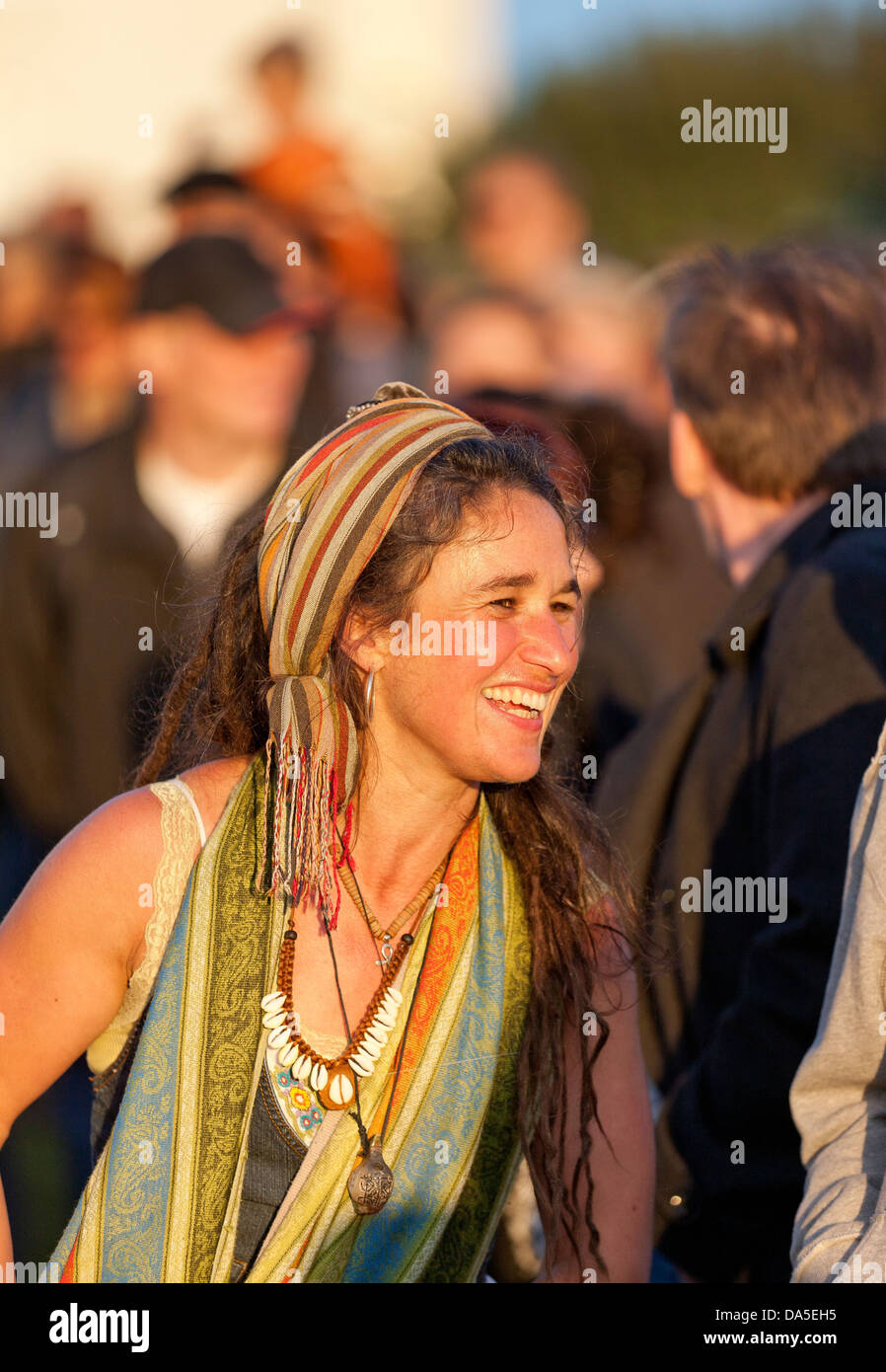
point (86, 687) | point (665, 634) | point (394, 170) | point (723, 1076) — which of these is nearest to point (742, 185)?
point (394, 170)

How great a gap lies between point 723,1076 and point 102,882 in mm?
1271

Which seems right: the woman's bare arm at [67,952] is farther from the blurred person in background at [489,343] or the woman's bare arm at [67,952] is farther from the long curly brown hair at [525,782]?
the blurred person in background at [489,343]

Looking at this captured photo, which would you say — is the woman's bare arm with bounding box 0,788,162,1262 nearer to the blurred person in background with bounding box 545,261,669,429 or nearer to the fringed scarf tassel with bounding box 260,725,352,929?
the fringed scarf tassel with bounding box 260,725,352,929

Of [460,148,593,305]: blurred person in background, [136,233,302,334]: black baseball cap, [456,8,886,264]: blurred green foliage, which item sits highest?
[456,8,886,264]: blurred green foliage

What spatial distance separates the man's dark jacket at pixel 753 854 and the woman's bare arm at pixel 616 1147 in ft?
1.28

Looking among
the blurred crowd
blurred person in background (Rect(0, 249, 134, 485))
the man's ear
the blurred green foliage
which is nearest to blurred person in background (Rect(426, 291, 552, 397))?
the blurred crowd

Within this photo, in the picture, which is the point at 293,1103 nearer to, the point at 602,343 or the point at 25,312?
the point at 602,343

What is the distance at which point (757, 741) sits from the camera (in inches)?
132

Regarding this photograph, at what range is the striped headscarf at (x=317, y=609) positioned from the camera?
8.19 feet

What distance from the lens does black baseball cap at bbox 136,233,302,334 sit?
5035mm

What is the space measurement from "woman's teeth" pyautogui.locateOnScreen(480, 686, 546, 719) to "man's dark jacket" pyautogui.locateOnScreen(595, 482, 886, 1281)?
667 millimetres

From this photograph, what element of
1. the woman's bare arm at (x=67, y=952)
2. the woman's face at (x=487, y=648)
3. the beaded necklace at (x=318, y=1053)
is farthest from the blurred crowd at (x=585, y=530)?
the beaded necklace at (x=318, y=1053)
